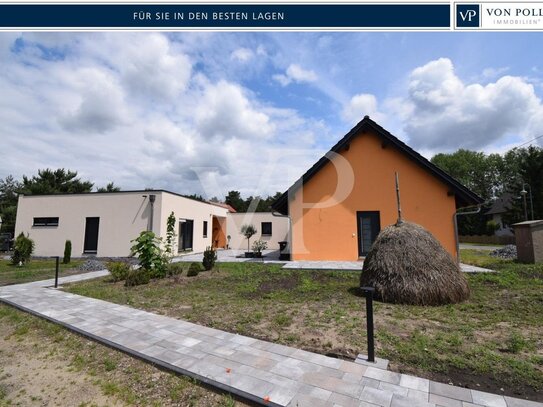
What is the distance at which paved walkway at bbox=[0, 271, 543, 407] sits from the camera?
108 inches

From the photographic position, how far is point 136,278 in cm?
868

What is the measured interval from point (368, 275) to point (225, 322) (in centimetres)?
357

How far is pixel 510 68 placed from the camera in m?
8.07

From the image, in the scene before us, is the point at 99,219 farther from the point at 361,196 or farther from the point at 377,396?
the point at 377,396

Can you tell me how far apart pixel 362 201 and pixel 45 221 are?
1840 cm

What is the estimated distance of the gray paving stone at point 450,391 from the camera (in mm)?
2789

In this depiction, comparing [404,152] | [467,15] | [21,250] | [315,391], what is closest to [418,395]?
[315,391]

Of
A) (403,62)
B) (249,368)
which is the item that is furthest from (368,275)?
(403,62)

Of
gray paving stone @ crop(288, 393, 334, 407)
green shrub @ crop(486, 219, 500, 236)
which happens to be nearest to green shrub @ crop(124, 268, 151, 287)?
gray paving stone @ crop(288, 393, 334, 407)

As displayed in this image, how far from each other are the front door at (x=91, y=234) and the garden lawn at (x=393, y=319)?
28.3 ft

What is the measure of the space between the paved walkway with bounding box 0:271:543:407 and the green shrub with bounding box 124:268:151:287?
3209 millimetres

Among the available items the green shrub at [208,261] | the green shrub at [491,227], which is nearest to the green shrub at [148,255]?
the green shrub at [208,261]

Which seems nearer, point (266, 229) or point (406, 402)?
point (406, 402)

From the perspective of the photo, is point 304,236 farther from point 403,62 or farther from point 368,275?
point 403,62
